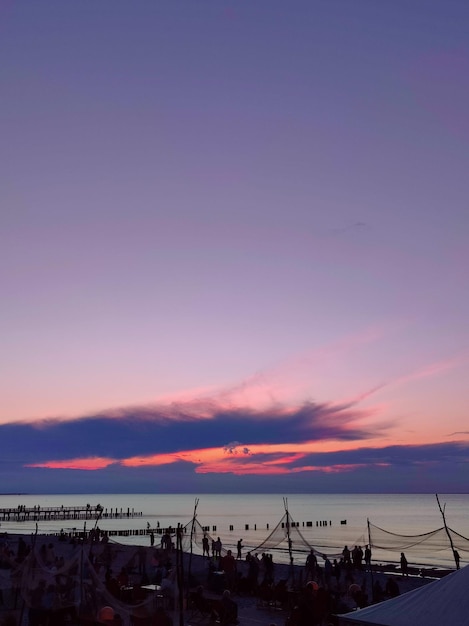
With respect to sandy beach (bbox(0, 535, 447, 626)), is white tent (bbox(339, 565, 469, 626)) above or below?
above

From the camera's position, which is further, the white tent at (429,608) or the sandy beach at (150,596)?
the sandy beach at (150,596)

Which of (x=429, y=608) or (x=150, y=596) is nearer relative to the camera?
(x=429, y=608)

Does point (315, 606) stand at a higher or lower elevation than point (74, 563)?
lower

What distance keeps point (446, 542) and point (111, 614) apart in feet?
221

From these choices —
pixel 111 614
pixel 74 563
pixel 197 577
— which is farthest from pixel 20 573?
pixel 197 577

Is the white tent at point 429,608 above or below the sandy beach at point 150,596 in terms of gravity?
above

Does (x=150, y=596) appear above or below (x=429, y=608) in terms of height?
below

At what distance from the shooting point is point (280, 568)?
4022 cm

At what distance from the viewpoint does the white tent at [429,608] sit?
8.77m

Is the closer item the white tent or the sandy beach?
the white tent

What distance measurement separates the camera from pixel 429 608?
360 inches

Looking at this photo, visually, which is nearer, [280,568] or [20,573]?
[20,573]

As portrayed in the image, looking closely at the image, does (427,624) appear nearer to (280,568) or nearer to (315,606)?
(315,606)

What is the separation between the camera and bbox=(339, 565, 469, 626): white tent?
8773 mm
